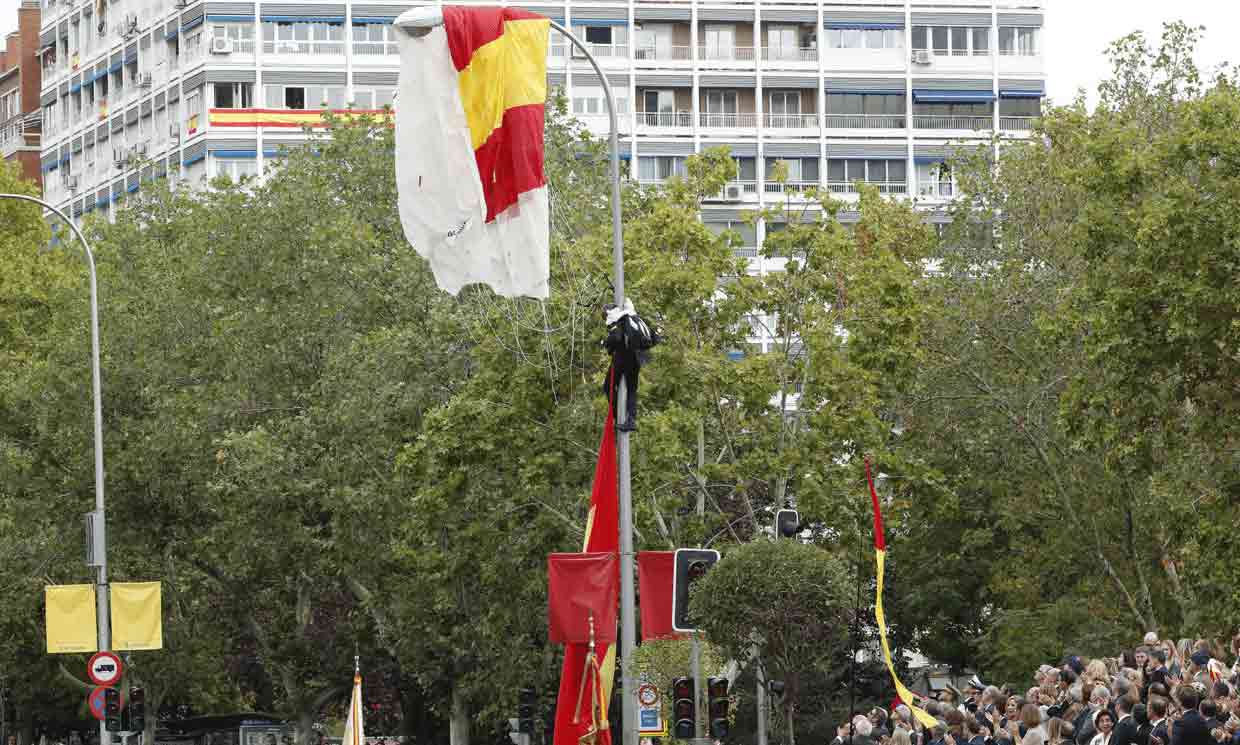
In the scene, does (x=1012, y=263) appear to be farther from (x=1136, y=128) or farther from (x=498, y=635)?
(x=498, y=635)

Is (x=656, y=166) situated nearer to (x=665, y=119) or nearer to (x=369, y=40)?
(x=665, y=119)

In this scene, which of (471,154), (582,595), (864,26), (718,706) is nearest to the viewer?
(471,154)

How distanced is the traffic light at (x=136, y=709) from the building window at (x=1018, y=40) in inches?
2269

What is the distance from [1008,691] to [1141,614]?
550 inches

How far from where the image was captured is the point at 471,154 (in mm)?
22781

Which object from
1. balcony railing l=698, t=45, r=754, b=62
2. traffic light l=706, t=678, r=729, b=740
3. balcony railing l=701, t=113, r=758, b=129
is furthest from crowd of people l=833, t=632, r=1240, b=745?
balcony railing l=698, t=45, r=754, b=62

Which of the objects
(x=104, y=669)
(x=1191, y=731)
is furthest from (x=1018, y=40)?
(x=1191, y=731)

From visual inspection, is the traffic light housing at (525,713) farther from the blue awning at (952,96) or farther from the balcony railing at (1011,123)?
the blue awning at (952,96)

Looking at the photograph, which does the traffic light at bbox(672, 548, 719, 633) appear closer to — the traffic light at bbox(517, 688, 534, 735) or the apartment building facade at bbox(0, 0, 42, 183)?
the traffic light at bbox(517, 688, 534, 735)

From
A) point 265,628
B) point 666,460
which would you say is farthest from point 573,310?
point 265,628

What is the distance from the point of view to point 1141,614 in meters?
37.6

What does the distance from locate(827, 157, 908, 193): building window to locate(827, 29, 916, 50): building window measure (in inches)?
170

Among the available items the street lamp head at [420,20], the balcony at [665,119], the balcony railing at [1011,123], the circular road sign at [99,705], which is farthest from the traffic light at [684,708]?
the balcony railing at [1011,123]

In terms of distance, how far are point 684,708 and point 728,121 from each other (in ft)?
216
